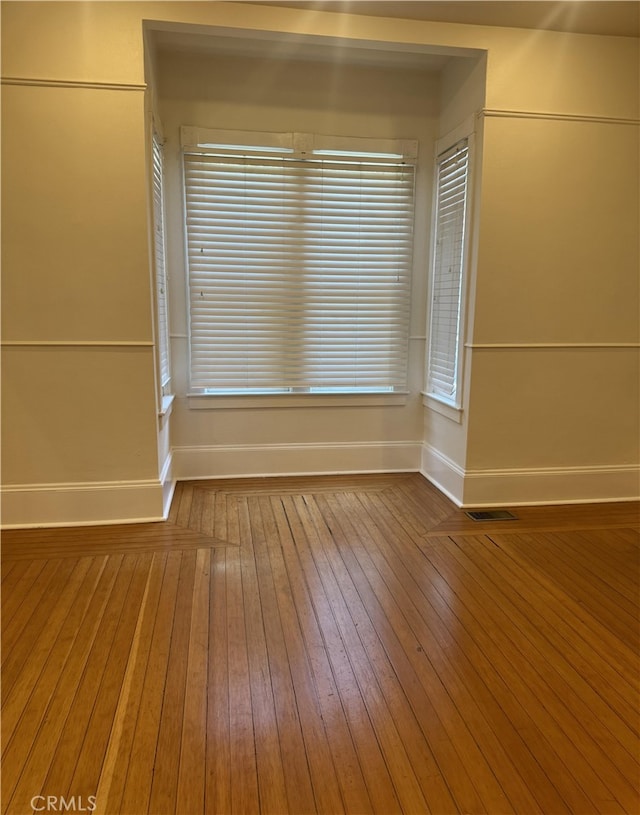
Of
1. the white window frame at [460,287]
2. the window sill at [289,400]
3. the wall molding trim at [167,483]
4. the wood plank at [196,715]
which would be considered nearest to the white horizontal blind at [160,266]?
the window sill at [289,400]

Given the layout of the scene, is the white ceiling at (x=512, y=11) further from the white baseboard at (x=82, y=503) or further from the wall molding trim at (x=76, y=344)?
the white baseboard at (x=82, y=503)

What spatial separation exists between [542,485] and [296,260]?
2.26 meters

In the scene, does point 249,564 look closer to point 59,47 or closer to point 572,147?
point 59,47

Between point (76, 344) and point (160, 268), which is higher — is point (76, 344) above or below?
below

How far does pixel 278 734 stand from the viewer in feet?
5.16

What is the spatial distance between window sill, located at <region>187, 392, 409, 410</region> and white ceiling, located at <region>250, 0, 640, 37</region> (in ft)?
7.58

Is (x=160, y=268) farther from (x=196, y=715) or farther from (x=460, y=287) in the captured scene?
(x=196, y=715)

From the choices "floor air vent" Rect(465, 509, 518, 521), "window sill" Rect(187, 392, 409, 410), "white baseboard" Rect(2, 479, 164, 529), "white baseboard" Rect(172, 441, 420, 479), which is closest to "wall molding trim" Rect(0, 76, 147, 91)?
"window sill" Rect(187, 392, 409, 410)

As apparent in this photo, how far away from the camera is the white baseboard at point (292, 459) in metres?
3.81

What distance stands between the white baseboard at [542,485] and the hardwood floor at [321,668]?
34 centimetres

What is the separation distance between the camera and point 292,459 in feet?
12.9

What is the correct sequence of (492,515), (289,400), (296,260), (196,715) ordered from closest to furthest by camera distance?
1. (196,715)
2. (492,515)
3. (296,260)
4. (289,400)

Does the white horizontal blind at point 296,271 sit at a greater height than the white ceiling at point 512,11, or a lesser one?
lesser

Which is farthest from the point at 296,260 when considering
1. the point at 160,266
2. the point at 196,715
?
the point at 196,715
